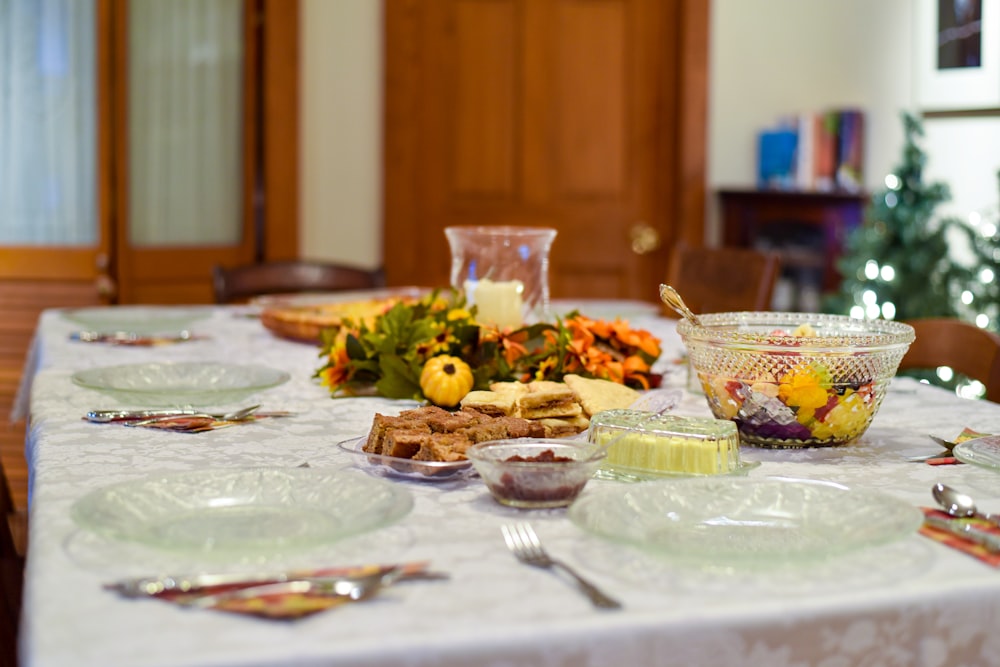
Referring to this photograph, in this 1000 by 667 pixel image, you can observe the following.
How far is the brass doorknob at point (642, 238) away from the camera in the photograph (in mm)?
4461

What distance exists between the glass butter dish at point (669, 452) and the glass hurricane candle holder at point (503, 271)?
0.68 m

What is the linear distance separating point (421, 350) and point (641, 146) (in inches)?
116

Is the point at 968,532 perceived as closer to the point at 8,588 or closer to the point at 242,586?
the point at 242,586

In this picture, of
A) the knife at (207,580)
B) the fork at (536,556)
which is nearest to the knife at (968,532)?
the fork at (536,556)

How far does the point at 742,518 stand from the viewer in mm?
1052

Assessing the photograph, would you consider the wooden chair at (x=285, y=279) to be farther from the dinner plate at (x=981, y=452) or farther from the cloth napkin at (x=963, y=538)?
the cloth napkin at (x=963, y=538)

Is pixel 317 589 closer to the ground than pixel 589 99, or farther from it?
closer to the ground

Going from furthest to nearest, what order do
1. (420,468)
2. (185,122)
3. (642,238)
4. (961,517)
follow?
(642,238), (185,122), (420,468), (961,517)

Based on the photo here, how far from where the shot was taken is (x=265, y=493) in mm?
1084

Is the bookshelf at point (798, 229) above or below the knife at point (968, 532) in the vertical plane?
above

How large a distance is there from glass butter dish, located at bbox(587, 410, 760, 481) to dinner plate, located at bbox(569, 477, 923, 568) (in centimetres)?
8

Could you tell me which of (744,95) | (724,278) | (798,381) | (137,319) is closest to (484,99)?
(744,95)

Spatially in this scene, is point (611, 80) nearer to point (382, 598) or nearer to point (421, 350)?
point (421, 350)

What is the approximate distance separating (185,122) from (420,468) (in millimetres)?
3273
